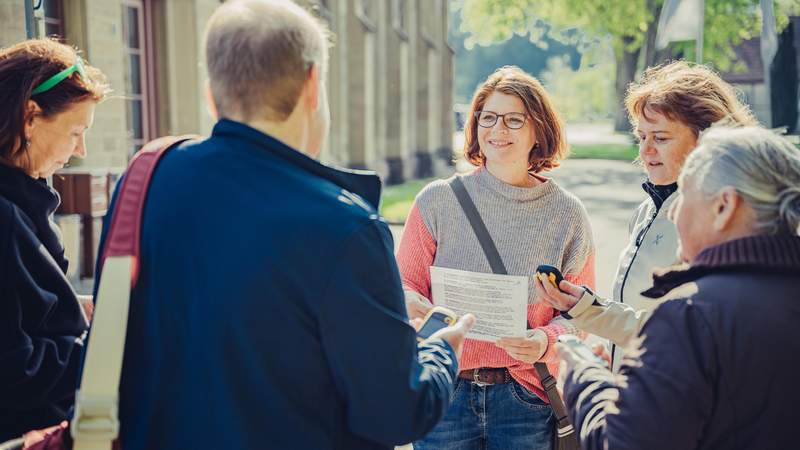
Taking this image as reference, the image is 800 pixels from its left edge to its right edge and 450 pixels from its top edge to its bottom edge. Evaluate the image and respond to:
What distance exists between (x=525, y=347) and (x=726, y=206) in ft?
4.03

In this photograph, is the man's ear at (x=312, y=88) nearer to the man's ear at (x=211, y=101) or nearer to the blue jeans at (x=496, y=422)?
the man's ear at (x=211, y=101)

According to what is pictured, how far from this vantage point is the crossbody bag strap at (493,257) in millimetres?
3188

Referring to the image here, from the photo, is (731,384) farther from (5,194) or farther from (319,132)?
(5,194)

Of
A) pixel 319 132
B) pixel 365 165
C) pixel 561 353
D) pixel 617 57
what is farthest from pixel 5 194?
pixel 617 57

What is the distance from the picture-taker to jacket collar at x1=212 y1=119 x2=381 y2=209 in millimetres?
1902

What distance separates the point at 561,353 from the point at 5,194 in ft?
5.15

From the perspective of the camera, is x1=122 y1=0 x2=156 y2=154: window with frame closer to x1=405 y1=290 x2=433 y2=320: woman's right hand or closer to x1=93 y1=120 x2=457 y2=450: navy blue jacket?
x1=405 y1=290 x2=433 y2=320: woman's right hand

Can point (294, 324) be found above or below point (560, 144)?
below

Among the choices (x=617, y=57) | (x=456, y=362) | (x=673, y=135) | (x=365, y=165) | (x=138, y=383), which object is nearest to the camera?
(x=138, y=383)

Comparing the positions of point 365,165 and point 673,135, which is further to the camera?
point 365,165

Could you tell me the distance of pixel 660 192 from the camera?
3.26m

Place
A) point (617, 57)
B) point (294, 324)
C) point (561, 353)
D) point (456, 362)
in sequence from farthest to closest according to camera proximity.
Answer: point (617, 57) < point (561, 353) < point (456, 362) < point (294, 324)

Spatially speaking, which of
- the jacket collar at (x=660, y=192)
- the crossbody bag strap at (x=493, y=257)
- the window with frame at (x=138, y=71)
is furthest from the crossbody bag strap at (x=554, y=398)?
the window with frame at (x=138, y=71)

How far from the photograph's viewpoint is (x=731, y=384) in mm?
1848
